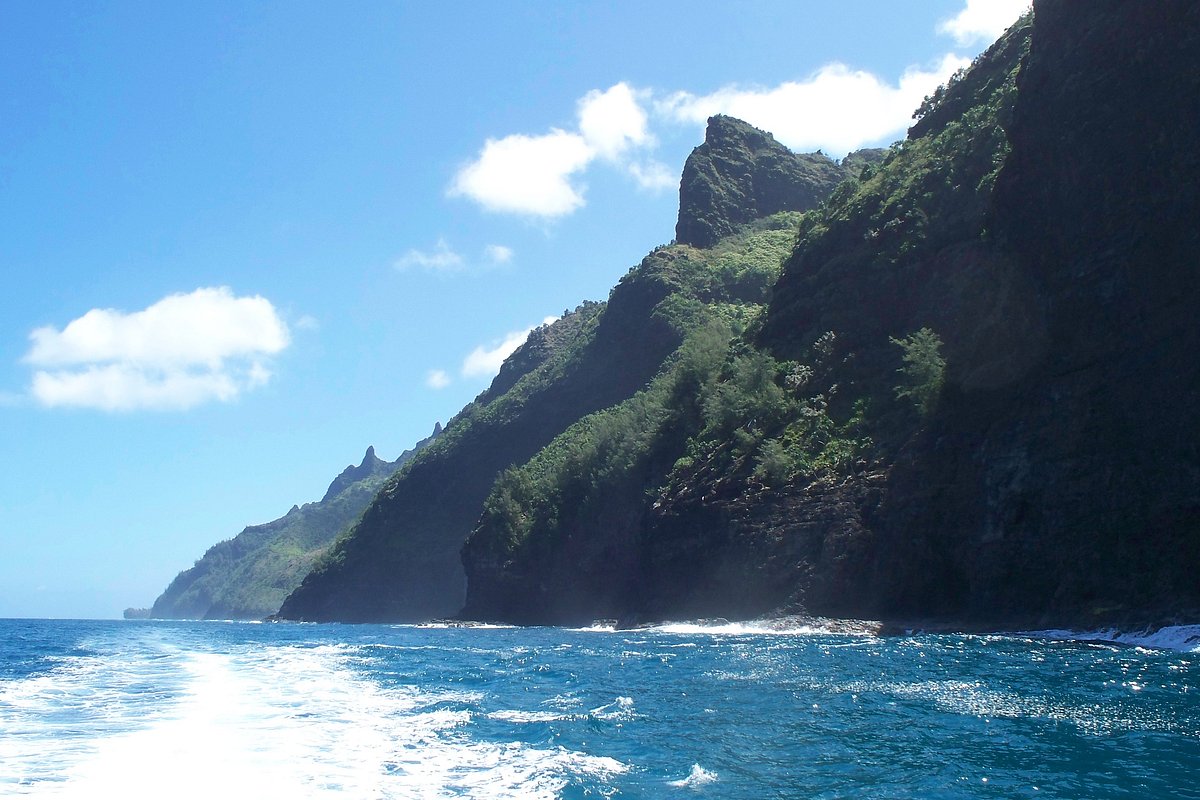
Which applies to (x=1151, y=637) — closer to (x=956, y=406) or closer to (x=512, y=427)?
(x=956, y=406)

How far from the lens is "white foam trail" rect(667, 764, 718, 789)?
44.5 ft

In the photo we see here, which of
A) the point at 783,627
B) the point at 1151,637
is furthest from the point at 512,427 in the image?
the point at 1151,637

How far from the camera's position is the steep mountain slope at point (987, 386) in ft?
116

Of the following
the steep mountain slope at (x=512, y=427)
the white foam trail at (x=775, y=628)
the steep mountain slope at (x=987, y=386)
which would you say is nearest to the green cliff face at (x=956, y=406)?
the steep mountain slope at (x=987, y=386)

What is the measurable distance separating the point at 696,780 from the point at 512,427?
387 feet

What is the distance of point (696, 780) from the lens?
1384 cm

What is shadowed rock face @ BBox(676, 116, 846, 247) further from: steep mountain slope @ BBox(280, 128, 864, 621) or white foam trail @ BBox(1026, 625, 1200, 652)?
white foam trail @ BBox(1026, 625, 1200, 652)

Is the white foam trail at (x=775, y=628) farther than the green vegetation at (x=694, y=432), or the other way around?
the green vegetation at (x=694, y=432)

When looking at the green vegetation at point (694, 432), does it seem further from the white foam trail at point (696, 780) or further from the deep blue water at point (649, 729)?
the white foam trail at point (696, 780)

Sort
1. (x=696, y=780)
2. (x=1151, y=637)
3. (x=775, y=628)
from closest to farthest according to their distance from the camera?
(x=696, y=780), (x=1151, y=637), (x=775, y=628)

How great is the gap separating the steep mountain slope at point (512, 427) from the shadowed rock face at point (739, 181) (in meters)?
0.34

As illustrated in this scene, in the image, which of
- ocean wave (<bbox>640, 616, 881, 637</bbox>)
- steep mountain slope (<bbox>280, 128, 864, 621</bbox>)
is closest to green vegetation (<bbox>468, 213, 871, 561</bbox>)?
steep mountain slope (<bbox>280, 128, 864, 621</bbox>)

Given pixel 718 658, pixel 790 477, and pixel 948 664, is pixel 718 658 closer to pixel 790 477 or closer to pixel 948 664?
pixel 948 664

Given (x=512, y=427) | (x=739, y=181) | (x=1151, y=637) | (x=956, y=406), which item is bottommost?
(x=1151, y=637)
